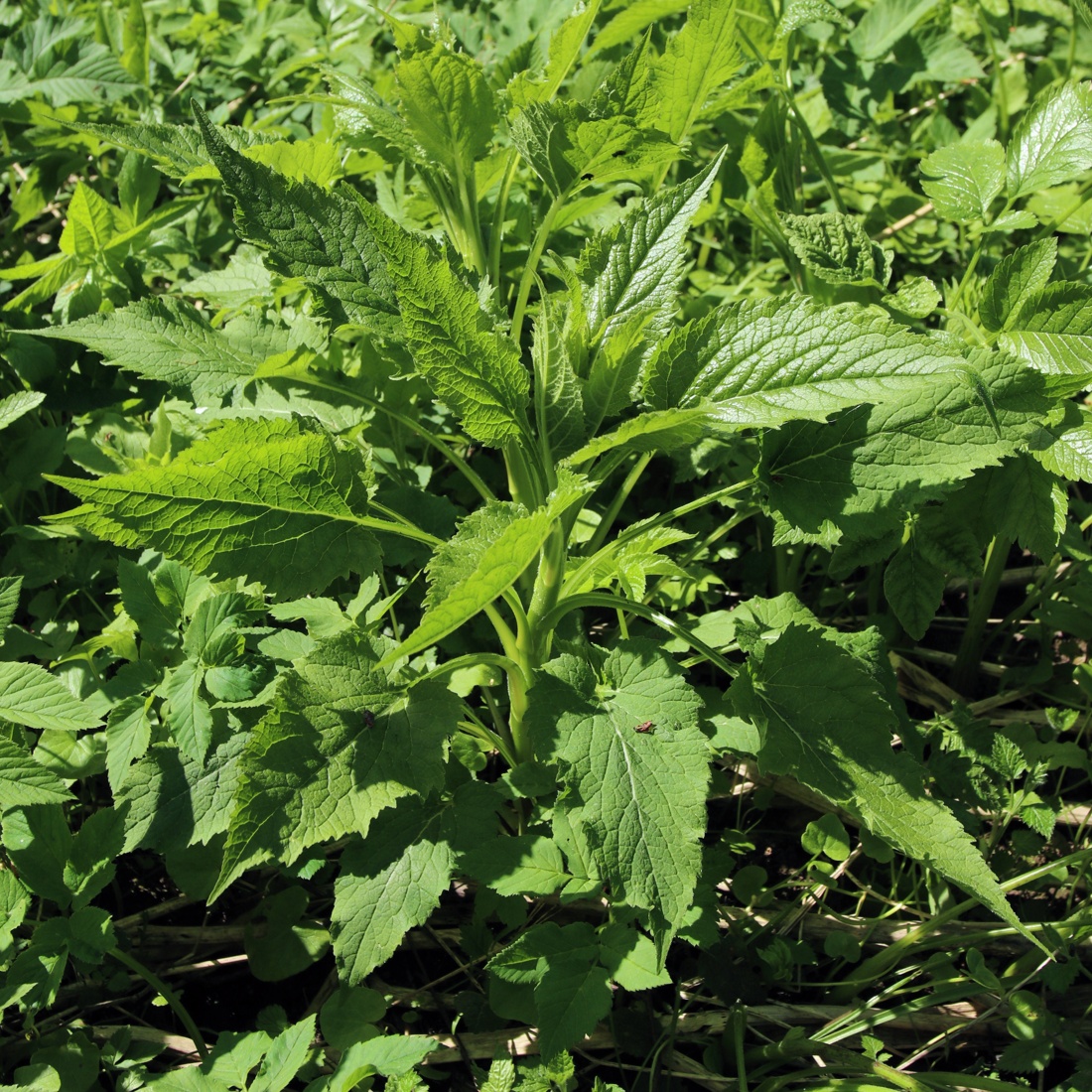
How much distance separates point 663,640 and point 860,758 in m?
0.59

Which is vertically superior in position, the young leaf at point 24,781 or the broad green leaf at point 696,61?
the broad green leaf at point 696,61

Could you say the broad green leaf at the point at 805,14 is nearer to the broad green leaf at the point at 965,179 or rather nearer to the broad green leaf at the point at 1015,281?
the broad green leaf at the point at 965,179

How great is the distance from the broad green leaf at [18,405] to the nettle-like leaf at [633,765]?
149 centimetres

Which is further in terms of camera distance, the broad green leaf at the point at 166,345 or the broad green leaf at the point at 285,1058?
the broad green leaf at the point at 166,345

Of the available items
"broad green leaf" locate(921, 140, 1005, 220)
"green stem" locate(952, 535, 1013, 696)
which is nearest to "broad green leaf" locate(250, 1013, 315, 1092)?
"green stem" locate(952, 535, 1013, 696)

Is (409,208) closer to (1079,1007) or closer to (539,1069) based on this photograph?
(539,1069)

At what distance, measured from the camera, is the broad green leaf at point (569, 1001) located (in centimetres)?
160

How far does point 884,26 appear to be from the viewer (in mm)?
3264

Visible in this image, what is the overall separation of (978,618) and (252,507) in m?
1.71

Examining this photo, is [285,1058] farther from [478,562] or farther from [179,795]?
[478,562]

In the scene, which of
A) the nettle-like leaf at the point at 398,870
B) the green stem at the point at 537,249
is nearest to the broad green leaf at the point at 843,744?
the nettle-like leaf at the point at 398,870

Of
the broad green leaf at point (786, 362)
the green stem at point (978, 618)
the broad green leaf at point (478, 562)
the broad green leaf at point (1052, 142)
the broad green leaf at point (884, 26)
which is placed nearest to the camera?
the broad green leaf at point (478, 562)

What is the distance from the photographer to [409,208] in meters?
2.56

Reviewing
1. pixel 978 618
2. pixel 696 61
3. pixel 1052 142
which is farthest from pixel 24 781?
pixel 1052 142
